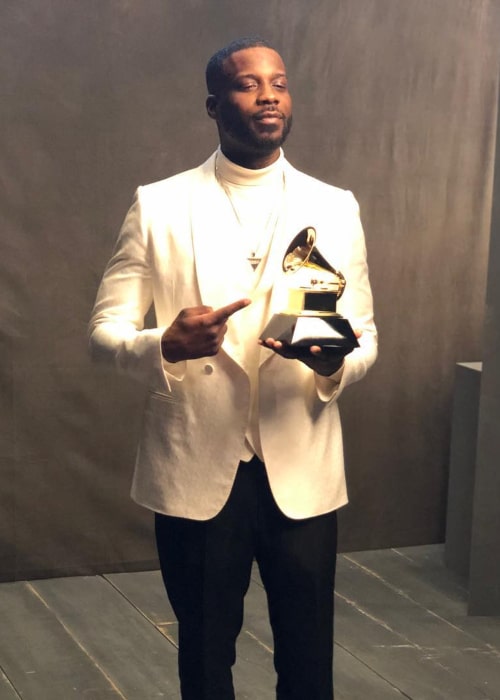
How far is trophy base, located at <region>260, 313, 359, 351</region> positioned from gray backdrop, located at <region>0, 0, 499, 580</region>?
2012mm

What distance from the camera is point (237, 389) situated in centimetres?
212

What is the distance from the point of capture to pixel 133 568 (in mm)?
4188

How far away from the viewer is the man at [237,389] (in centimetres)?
212

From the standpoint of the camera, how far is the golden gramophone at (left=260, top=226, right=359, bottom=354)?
2.01 metres

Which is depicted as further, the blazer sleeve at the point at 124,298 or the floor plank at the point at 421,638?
the floor plank at the point at 421,638

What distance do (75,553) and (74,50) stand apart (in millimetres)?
1786

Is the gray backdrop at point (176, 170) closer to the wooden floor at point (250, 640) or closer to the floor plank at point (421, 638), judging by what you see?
the wooden floor at point (250, 640)

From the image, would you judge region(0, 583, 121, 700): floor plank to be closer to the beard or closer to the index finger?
the index finger

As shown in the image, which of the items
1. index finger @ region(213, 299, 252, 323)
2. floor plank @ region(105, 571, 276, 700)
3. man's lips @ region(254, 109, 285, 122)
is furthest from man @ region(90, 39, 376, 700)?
floor plank @ region(105, 571, 276, 700)

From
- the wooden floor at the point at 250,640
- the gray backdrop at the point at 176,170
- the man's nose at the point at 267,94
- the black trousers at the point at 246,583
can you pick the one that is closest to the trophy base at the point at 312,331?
the black trousers at the point at 246,583

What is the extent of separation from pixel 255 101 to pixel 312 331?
45 centimetres

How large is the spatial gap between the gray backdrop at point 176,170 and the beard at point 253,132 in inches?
74.0

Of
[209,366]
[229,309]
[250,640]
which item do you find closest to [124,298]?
[209,366]

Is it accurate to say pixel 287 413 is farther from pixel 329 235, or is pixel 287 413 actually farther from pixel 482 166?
pixel 482 166
